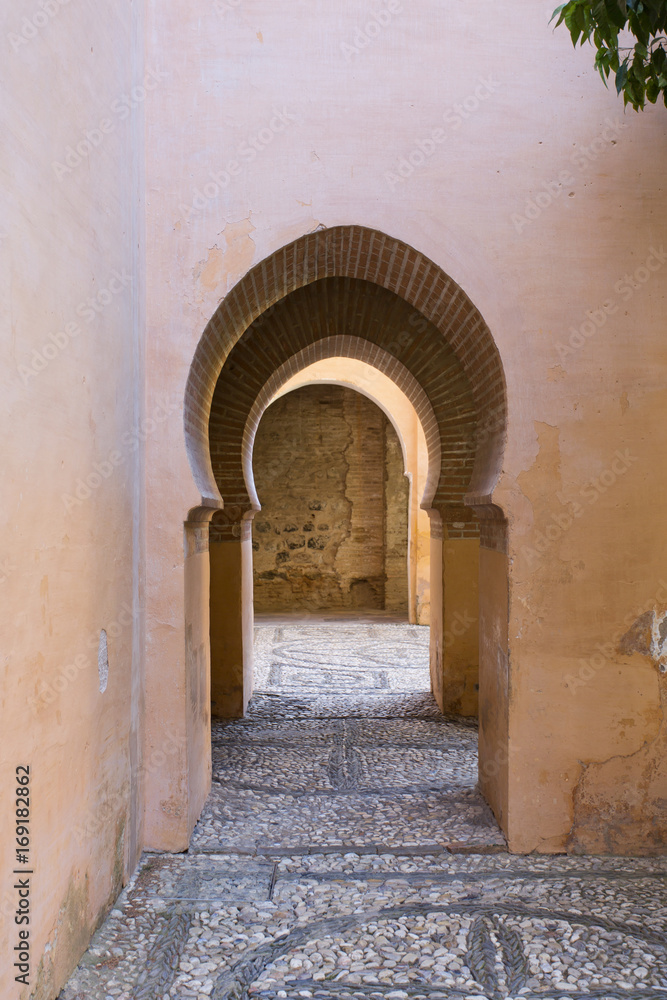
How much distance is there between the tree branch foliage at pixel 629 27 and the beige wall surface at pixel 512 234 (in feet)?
1.80

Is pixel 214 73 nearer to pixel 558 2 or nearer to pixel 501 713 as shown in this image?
pixel 558 2

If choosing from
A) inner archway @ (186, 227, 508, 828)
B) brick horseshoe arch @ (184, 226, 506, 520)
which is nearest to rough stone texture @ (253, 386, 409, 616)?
inner archway @ (186, 227, 508, 828)

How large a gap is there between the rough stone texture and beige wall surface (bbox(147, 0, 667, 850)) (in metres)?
10.7

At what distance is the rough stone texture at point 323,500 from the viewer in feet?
48.8

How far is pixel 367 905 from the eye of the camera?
11.8 feet

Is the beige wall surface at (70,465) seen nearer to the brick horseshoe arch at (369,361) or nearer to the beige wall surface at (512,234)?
the beige wall surface at (512,234)

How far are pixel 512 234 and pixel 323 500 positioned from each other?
11.0 metres

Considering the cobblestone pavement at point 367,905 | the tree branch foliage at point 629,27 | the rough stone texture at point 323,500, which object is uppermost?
the tree branch foliage at point 629,27

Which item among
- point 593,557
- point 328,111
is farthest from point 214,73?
point 593,557

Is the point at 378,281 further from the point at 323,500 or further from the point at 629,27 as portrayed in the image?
the point at 323,500

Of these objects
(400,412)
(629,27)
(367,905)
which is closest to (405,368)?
(629,27)

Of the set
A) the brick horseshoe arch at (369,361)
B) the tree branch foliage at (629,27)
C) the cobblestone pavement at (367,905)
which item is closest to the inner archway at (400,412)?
the brick horseshoe arch at (369,361)

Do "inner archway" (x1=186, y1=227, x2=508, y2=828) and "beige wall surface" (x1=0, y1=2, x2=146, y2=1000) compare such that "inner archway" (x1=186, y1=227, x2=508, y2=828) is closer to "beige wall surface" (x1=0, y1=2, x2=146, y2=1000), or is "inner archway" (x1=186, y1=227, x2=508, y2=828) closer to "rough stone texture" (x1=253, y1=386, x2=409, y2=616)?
"beige wall surface" (x1=0, y1=2, x2=146, y2=1000)

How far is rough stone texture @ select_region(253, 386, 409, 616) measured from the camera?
14.9 meters
